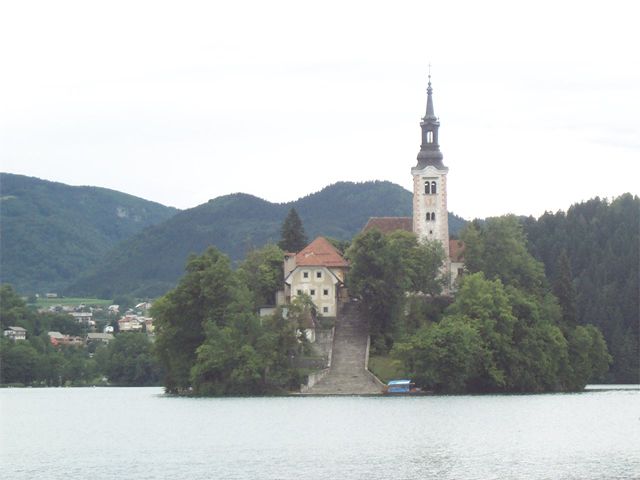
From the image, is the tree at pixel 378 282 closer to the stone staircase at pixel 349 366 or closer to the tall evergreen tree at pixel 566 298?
the stone staircase at pixel 349 366

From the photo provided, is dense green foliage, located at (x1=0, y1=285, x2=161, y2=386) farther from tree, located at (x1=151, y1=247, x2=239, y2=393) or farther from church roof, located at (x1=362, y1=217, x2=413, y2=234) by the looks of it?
tree, located at (x1=151, y1=247, x2=239, y2=393)

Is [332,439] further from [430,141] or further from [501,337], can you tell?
[430,141]

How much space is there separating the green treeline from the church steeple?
26.8 feet

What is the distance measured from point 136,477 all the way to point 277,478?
5.38m

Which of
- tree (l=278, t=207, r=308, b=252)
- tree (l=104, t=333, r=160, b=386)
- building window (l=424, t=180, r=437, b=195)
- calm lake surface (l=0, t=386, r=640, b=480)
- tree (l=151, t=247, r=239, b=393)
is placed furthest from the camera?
tree (l=104, t=333, r=160, b=386)

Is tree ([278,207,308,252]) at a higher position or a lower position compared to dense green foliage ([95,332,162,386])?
higher

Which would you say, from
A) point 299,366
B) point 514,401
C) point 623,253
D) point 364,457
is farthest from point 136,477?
point 623,253

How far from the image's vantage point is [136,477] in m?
52.2

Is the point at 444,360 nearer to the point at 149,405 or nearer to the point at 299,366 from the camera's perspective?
the point at 299,366

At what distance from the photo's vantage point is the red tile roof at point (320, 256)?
11894 cm

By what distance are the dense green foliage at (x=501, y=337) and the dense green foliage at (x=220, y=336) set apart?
30.1ft

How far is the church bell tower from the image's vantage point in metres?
126

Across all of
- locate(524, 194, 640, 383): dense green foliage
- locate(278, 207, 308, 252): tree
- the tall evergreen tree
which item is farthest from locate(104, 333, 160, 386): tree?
the tall evergreen tree

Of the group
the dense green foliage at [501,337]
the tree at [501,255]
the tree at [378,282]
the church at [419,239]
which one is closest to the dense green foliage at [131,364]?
the church at [419,239]
